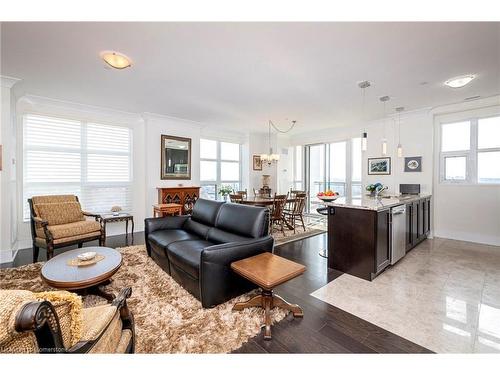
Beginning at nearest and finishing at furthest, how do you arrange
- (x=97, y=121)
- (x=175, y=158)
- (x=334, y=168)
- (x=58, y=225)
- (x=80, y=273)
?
(x=80, y=273) → (x=58, y=225) → (x=97, y=121) → (x=175, y=158) → (x=334, y=168)

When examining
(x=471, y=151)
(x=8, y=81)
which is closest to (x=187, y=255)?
(x=8, y=81)

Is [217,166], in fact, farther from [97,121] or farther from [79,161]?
[79,161]

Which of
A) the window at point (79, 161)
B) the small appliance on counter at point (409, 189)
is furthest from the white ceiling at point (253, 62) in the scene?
the small appliance on counter at point (409, 189)

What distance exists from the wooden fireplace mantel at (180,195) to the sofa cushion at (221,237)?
2.66m

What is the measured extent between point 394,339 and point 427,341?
0.25m

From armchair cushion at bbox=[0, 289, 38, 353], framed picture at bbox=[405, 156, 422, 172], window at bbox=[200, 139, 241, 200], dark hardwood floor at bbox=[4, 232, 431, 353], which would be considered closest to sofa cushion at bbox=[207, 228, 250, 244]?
dark hardwood floor at bbox=[4, 232, 431, 353]

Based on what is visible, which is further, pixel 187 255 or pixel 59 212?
pixel 59 212

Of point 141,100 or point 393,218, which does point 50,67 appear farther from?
point 393,218

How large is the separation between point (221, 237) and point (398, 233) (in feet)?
8.48

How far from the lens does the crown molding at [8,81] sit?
3.18 m

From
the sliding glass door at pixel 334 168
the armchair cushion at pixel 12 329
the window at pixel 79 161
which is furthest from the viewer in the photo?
the sliding glass door at pixel 334 168

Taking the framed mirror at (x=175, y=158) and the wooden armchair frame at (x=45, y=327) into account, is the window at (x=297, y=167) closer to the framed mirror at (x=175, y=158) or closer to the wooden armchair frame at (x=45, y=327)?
the framed mirror at (x=175, y=158)

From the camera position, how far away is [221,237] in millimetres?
2799

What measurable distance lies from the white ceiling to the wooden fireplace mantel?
1936mm
